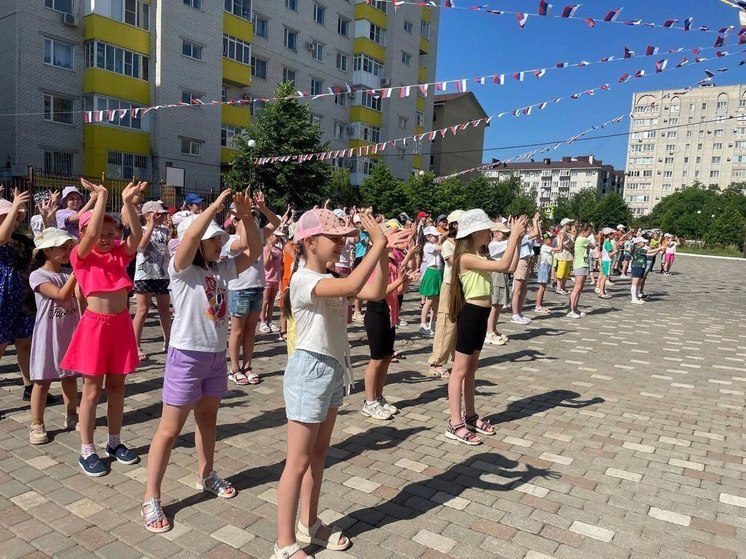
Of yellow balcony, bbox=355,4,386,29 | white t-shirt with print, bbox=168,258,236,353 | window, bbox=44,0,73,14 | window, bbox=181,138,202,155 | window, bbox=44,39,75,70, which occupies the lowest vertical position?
white t-shirt with print, bbox=168,258,236,353

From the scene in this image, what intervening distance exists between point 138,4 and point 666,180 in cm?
12093

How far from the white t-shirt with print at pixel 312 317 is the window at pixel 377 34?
40.4 m

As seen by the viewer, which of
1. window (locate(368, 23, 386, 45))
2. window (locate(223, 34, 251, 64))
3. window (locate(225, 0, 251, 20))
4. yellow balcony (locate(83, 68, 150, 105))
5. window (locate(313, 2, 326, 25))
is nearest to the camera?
yellow balcony (locate(83, 68, 150, 105))

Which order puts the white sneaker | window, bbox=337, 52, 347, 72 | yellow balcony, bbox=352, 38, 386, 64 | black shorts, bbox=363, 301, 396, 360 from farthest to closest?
yellow balcony, bbox=352, 38, 386, 64 → window, bbox=337, 52, 347, 72 → the white sneaker → black shorts, bbox=363, 301, 396, 360

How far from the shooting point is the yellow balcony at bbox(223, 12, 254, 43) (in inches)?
1177

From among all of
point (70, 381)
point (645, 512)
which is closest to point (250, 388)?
point (70, 381)

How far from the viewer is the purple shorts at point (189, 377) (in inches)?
131

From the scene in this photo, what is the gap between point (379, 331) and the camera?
17.2 feet

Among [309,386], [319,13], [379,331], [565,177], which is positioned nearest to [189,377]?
[309,386]

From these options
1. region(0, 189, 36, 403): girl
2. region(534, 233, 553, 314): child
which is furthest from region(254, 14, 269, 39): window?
region(0, 189, 36, 403): girl

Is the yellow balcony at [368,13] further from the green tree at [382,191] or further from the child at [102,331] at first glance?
the child at [102,331]

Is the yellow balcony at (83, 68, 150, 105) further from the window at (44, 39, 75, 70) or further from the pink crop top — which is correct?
the pink crop top

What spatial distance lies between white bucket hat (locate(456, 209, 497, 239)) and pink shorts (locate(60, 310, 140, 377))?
9.30 ft

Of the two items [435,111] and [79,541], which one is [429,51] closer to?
[435,111]
